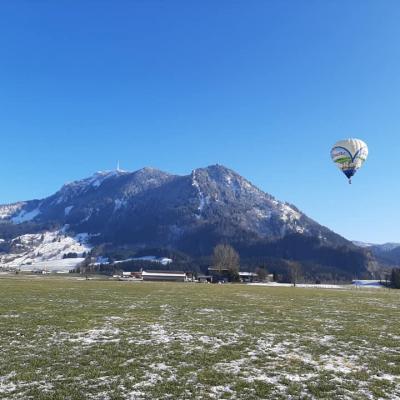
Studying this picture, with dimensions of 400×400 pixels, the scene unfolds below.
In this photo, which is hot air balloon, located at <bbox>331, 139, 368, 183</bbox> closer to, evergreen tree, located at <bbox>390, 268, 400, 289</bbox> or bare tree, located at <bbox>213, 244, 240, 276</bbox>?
evergreen tree, located at <bbox>390, 268, 400, 289</bbox>

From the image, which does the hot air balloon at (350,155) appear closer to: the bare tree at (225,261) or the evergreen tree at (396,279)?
the evergreen tree at (396,279)

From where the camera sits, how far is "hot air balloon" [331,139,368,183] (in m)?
66.3

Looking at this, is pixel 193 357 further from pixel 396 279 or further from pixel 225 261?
pixel 225 261

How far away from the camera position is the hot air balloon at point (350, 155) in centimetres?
6631

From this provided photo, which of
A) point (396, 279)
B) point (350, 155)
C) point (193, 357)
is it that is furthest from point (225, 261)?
point (193, 357)

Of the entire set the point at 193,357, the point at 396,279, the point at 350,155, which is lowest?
the point at 193,357

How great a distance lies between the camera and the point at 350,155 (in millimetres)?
66625

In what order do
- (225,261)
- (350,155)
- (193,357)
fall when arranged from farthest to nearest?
1. (225,261)
2. (350,155)
3. (193,357)

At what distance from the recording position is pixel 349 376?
13.7 m

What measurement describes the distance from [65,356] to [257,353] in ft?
24.2

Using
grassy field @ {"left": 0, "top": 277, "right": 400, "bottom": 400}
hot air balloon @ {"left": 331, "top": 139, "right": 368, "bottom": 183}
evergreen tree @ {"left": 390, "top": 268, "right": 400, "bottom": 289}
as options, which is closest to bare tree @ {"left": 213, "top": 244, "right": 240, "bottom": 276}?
evergreen tree @ {"left": 390, "top": 268, "right": 400, "bottom": 289}

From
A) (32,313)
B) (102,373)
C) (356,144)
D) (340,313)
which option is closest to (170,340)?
(102,373)

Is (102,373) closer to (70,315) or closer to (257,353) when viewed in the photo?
(257,353)

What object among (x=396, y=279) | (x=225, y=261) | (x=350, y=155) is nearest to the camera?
(x=350, y=155)
